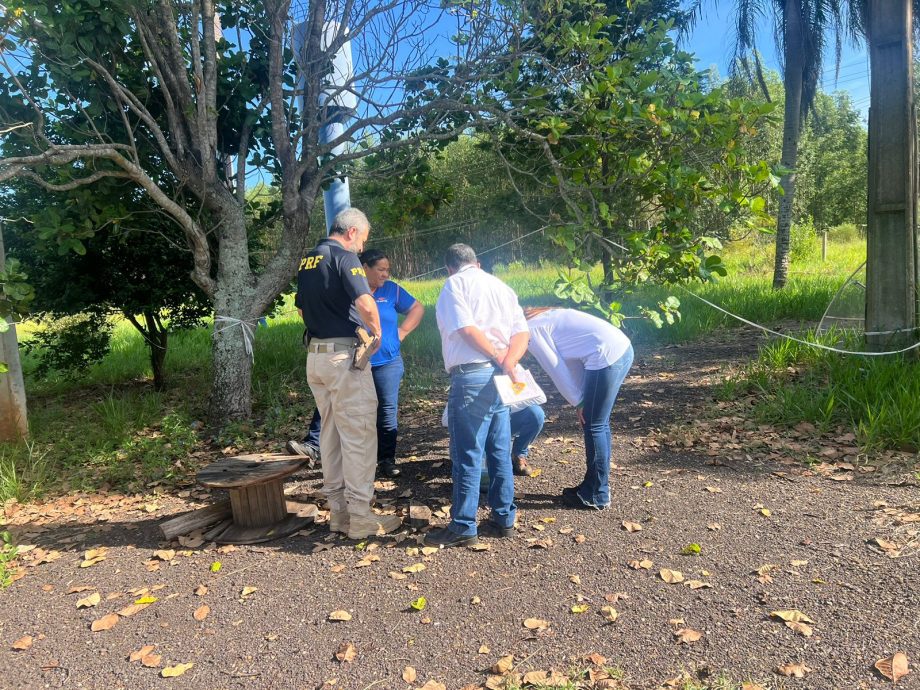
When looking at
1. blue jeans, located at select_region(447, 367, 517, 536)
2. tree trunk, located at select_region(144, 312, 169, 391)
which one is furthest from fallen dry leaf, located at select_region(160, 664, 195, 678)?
tree trunk, located at select_region(144, 312, 169, 391)

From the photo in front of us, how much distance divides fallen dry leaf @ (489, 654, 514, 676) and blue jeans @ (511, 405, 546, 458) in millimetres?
2039

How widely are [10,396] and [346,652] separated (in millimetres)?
4748

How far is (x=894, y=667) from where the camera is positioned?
8.34 feet

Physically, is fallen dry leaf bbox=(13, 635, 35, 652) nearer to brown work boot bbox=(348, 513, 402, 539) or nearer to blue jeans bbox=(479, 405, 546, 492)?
brown work boot bbox=(348, 513, 402, 539)

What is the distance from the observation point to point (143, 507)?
4.85 meters

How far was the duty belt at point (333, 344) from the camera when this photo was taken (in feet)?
12.9

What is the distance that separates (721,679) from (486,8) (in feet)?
17.7

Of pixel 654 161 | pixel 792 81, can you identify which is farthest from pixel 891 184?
pixel 792 81

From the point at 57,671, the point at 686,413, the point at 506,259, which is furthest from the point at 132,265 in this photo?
the point at 506,259

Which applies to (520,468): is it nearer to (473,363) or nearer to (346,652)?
(473,363)

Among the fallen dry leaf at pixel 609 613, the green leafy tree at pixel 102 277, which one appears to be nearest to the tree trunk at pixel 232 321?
the green leafy tree at pixel 102 277

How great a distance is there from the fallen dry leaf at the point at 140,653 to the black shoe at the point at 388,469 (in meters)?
2.26

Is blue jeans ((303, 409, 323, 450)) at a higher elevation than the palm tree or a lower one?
lower

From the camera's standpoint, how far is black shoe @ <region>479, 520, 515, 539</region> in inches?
156
